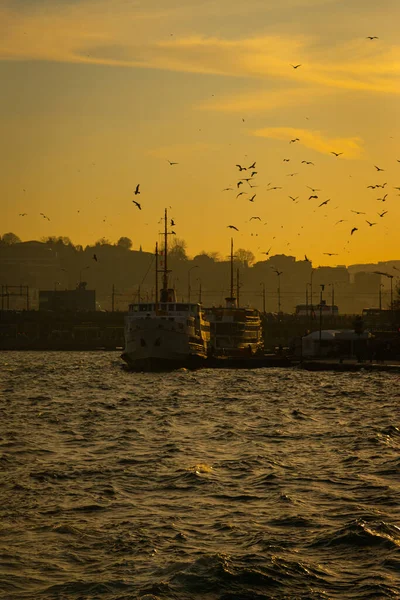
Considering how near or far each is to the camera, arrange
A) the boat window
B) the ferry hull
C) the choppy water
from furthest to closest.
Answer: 1. the boat window
2. the ferry hull
3. the choppy water

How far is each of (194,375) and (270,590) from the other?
85.6m

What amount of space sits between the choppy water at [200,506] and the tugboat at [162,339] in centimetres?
5604

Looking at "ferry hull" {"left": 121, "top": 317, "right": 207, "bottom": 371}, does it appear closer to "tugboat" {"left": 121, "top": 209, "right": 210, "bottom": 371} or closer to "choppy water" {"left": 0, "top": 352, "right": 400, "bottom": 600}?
"tugboat" {"left": 121, "top": 209, "right": 210, "bottom": 371}

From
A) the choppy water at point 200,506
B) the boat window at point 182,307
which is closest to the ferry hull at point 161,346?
the boat window at point 182,307

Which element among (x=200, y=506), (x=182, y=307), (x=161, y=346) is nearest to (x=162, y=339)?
(x=161, y=346)

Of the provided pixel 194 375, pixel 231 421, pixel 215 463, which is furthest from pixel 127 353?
pixel 215 463

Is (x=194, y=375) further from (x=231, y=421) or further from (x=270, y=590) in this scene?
(x=270, y=590)

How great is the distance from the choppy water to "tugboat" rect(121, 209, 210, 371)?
56.0 metres

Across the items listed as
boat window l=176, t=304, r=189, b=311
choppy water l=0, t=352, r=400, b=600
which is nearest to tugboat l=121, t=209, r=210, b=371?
boat window l=176, t=304, r=189, b=311

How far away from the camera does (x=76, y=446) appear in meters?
44.8

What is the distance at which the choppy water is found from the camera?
24.3 m

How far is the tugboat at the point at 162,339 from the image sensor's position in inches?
4582

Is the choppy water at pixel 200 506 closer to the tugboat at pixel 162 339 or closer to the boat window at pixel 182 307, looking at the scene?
the tugboat at pixel 162 339

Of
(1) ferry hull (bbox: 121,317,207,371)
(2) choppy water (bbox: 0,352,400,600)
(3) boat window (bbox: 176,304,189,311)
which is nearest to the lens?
(2) choppy water (bbox: 0,352,400,600)
